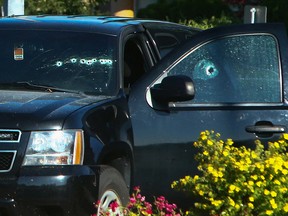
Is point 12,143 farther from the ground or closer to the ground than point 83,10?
farther from the ground

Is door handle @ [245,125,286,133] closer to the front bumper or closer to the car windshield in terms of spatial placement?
the car windshield

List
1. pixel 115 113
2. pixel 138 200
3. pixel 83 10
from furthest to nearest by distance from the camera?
pixel 83 10 → pixel 115 113 → pixel 138 200

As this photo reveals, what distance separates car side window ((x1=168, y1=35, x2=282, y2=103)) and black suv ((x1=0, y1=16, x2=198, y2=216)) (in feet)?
1.78

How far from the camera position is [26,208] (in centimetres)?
553

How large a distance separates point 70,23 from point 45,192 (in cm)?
202

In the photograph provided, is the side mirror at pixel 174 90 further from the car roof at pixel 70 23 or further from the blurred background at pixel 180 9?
the blurred background at pixel 180 9

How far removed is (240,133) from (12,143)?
1.77 meters

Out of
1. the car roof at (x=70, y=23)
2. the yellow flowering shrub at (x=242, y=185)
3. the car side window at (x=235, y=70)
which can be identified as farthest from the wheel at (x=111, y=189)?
the car roof at (x=70, y=23)

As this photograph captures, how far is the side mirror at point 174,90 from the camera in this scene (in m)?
6.28

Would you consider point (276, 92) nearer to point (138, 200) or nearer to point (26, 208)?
point (138, 200)

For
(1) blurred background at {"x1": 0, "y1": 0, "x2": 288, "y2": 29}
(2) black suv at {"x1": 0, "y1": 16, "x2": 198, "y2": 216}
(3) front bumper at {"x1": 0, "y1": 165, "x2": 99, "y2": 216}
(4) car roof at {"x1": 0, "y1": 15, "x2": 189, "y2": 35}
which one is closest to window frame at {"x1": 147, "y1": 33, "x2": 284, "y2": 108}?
(2) black suv at {"x1": 0, "y1": 16, "x2": 198, "y2": 216}

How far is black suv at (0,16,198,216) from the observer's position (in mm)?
5559

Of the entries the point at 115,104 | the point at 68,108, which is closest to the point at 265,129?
the point at 115,104

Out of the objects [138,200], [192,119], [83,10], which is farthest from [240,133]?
[83,10]
